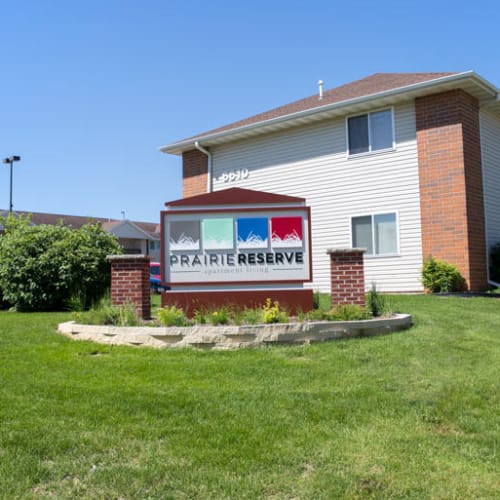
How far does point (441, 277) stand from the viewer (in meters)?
13.4

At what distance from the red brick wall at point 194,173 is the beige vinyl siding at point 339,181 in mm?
995

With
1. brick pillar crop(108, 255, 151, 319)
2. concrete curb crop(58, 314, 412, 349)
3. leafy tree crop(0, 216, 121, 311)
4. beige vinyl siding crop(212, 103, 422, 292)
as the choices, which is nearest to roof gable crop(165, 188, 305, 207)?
brick pillar crop(108, 255, 151, 319)

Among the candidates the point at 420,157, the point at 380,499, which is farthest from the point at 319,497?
the point at 420,157

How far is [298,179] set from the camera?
1681cm

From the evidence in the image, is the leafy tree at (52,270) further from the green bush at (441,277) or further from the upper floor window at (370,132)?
the green bush at (441,277)

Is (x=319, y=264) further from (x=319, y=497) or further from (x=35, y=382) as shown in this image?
(x=319, y=497)

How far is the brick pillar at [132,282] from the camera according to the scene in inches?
→ 333

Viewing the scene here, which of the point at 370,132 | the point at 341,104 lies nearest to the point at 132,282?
the point at 341,104

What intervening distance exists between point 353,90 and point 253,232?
390 inches

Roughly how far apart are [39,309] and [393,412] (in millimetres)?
10249

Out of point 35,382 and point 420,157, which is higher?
point 420,157

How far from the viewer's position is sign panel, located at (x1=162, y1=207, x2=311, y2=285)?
851 centimetres

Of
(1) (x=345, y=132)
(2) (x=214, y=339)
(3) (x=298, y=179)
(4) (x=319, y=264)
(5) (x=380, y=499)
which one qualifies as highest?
(1) (x=345, y=132)

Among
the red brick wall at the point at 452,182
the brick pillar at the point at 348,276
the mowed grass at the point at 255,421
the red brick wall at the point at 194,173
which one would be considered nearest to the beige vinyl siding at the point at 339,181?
the red brick wall at the point at 452,182
